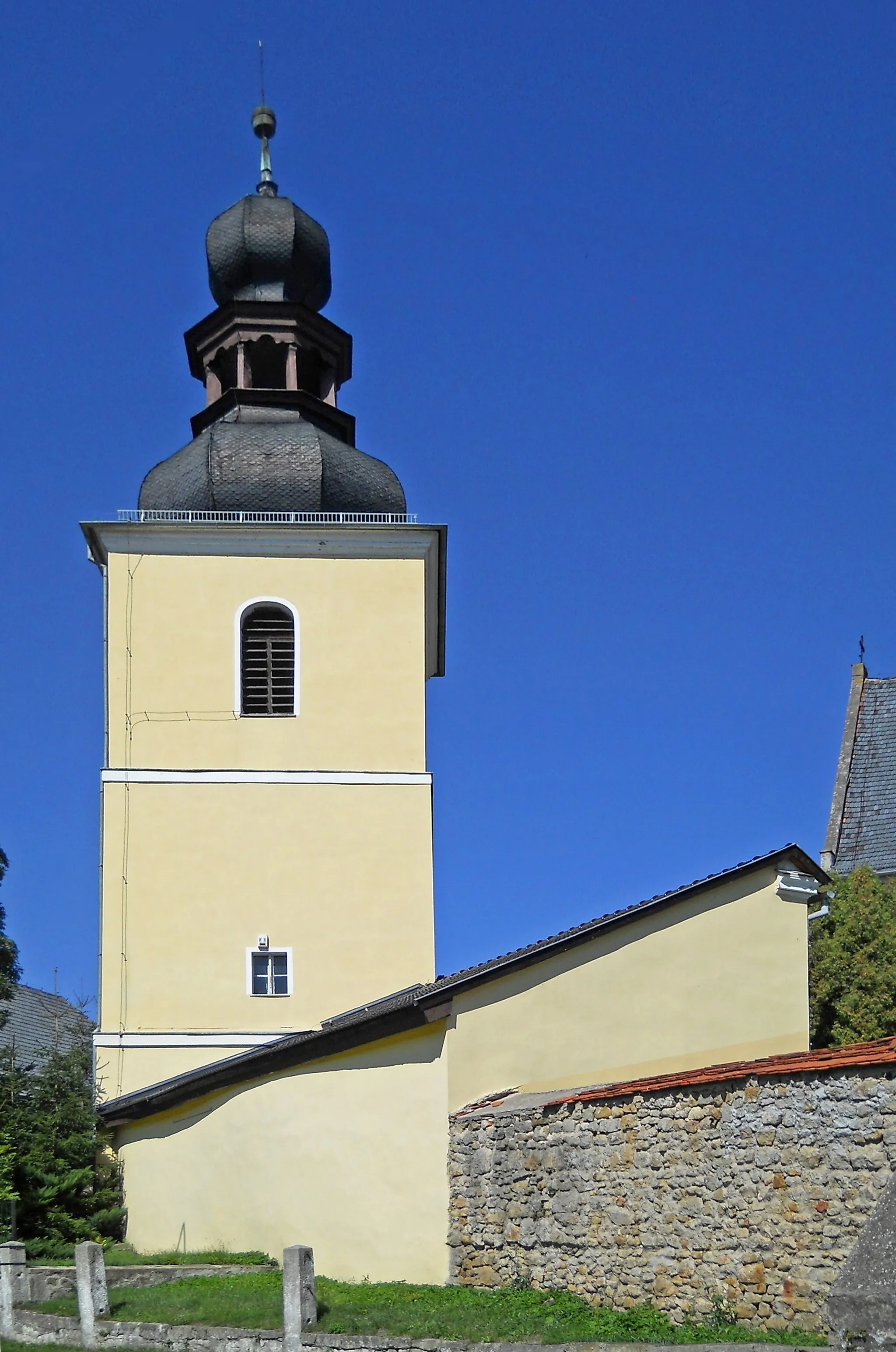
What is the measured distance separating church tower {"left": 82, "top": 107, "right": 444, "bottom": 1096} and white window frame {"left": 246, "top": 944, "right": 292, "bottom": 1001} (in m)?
0.03

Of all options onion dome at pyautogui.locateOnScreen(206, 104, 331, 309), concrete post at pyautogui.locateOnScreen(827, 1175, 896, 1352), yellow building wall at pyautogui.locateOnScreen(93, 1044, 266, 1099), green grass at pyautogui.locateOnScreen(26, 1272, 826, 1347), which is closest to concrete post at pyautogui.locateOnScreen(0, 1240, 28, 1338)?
green grass at pyautogui.locateOnScreen(26, 1272, 826, 1347)

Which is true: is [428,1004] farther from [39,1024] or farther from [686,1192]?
[39,1024]

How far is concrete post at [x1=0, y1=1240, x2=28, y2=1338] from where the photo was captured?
1402cm

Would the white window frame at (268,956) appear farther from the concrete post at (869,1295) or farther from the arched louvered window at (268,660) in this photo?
the concrete post at (869,1295)

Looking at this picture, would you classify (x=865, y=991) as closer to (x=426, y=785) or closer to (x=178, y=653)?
(x=426, y=785)

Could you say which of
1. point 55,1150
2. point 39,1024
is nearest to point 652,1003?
point 55,1150

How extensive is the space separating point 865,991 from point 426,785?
7532 mm

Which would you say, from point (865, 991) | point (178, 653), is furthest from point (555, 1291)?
point (178, 653)

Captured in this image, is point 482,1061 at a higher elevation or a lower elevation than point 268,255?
lower

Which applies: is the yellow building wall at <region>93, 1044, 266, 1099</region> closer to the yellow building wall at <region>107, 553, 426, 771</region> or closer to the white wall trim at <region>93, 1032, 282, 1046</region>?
the white wall trim at <region>93, 1032, 282, 1046</region>

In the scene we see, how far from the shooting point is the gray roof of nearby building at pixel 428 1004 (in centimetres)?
1553

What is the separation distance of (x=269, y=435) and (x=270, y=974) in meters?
8.62

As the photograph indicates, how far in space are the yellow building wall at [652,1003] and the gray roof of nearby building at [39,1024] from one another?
8.39 meters

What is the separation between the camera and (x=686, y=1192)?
11.2 metres
